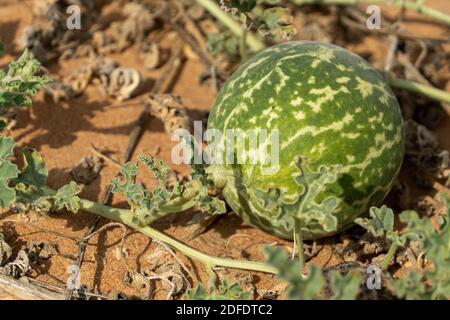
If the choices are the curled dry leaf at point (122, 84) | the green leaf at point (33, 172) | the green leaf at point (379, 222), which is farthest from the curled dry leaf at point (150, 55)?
the green leaf at point (379, 222)

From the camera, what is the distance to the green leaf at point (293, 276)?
89.7 inches

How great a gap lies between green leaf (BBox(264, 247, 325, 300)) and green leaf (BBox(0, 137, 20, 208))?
3.88 ft

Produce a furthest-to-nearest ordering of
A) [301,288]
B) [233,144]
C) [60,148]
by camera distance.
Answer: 1. [60,148]
2. [233,144]
3. [301,288]

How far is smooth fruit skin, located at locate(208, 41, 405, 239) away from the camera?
296 cm

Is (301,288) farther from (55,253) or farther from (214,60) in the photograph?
(214,60)

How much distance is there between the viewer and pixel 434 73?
465 centimetres

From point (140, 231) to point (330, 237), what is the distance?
3.19ft

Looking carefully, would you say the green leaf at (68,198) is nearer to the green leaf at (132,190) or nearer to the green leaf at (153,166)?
the green leaf at (132,190)

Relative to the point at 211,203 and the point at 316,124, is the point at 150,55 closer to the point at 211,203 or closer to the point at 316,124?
the point at 211,203

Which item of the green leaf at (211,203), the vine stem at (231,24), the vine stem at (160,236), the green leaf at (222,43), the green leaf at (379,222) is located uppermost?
the vine stem at (231,24)

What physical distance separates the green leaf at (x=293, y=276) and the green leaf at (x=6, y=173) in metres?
1.18

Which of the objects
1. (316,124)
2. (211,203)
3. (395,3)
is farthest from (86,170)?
(395,3)

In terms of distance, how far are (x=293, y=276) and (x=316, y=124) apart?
88cm
